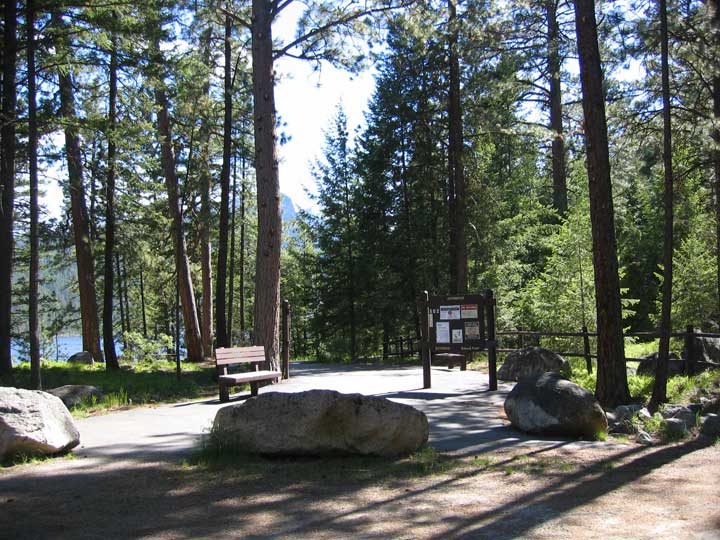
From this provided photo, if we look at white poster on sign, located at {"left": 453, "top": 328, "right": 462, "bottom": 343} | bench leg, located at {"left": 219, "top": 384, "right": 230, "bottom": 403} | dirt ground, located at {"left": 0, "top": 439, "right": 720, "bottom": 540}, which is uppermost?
white poster on sign, located at {"left": 453, "top": 328, "right": 462, "bottom": 343}

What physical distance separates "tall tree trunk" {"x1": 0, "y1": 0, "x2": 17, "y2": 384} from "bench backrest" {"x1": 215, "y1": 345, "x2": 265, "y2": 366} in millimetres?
5062

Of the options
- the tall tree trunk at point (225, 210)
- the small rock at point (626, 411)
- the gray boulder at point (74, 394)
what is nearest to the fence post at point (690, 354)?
the small rock at point (626, 411)

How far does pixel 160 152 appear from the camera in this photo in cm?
2539

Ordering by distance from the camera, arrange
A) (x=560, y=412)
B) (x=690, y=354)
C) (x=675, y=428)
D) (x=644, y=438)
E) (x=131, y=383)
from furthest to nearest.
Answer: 1. (x=131, y=383)
2. (x=690, y=354)
3. (x=675, y=428)
4. (x=560, y=412)
5. (x=644, y=438)

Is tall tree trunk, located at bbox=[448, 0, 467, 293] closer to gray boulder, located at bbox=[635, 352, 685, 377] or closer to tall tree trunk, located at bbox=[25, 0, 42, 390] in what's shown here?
gray boulder, located at bbox=[635, 352, 685, 377]

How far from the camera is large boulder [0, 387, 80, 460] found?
6.76m

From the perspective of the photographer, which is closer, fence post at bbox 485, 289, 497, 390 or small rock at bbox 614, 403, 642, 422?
small rock at bbox 614, 403, 642, 422

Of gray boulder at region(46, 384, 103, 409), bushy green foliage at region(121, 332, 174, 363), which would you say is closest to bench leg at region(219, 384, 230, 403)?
gray boulder at region(46, 384, 103, 409)

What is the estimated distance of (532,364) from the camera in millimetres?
14648

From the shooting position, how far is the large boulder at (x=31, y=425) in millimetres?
6758

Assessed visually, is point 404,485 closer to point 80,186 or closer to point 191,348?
point 80,186

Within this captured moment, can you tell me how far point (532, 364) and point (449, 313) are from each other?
8.72ft

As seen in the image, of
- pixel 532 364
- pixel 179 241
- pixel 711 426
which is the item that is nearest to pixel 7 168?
pixel 179 241

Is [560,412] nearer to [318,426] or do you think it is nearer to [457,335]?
[318,426]
